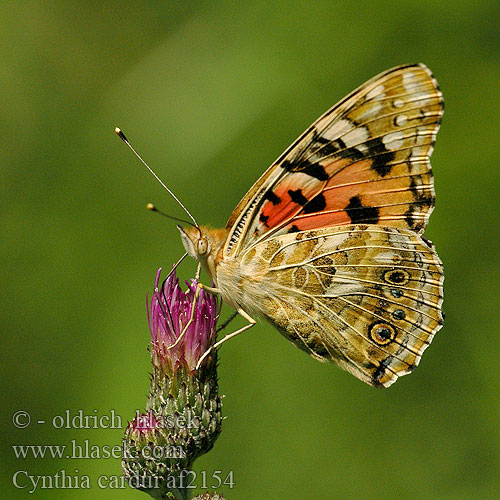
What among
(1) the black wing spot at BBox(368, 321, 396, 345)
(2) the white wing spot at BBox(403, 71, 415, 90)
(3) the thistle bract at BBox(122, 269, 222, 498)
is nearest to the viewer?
(3) the thistle bract at BBox(122, 269, 222, 498)

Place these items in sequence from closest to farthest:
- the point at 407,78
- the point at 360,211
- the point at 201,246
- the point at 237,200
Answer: the point at 407,78
the point at 201,246
the point at 360,211
the point at 237,200

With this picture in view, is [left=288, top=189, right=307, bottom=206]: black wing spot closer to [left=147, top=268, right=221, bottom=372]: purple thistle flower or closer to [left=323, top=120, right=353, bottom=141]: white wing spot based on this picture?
[left=323, top=120, right=353, bottom=141]: white wing spot

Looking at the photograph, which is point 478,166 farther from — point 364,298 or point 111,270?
point 111,270

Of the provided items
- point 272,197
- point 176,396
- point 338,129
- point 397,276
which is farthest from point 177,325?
point 338,129

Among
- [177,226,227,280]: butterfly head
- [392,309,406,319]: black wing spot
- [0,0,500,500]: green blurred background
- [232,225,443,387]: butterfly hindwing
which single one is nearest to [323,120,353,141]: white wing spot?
[232,225,443,387]: butterfly hindwing

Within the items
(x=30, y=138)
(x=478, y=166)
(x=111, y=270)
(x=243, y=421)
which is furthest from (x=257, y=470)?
(x=30, y=138)

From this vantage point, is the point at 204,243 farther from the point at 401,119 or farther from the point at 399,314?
the point at 401,119
